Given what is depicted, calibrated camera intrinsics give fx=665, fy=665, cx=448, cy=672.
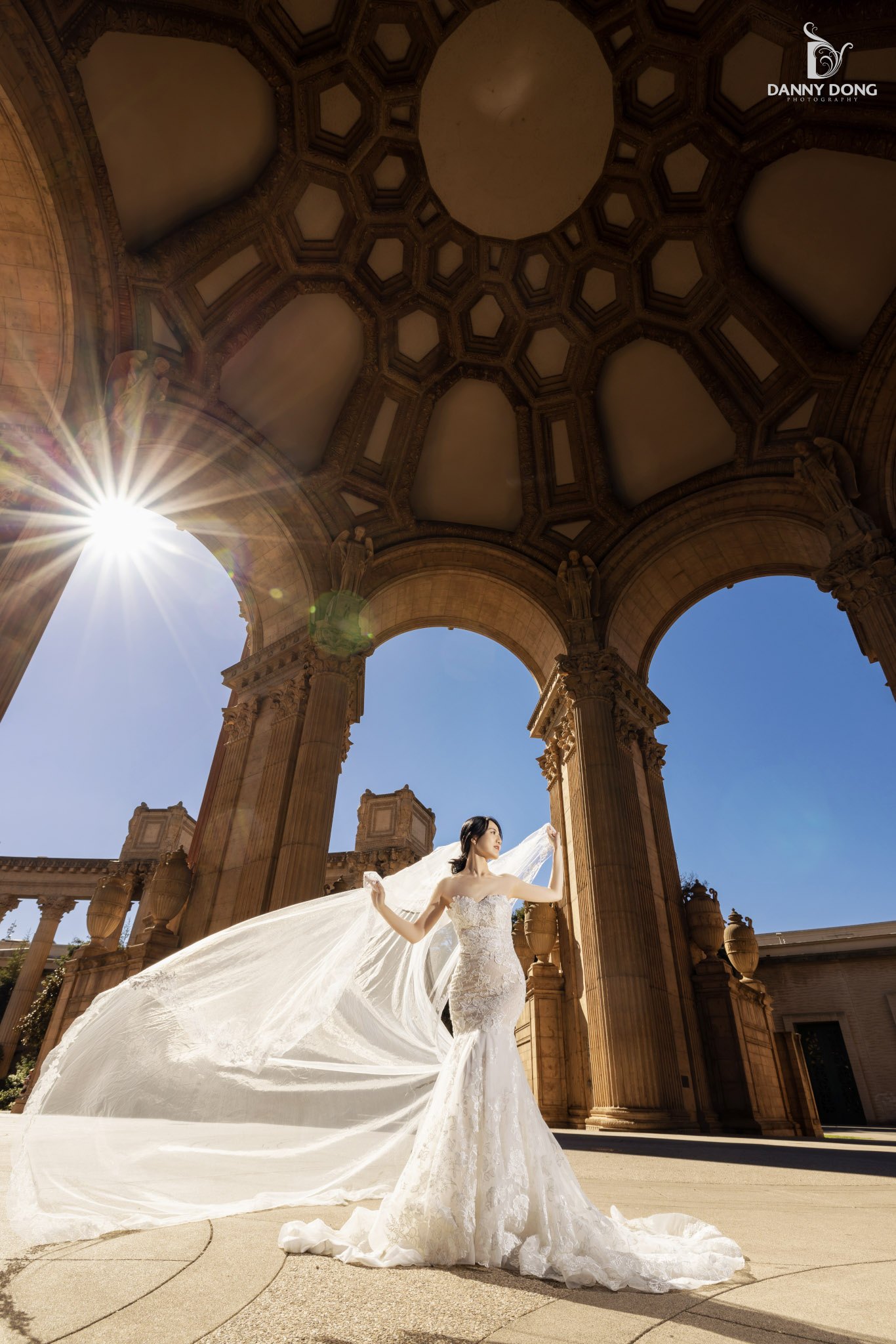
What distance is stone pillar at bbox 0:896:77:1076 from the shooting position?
24.9 meters

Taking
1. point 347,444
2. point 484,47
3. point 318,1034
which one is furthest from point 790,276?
point 318,1034

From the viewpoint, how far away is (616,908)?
11.0 m

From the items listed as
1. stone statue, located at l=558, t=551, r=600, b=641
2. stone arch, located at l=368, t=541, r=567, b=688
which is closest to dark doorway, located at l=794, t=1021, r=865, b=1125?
stone arch, located at l=368, t=541, r=567, b=688

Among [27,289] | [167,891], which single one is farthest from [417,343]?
[167,891]

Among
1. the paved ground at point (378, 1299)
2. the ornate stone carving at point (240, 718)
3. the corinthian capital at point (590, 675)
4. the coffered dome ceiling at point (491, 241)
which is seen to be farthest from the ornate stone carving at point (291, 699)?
the paved ground at point (378, 1299)

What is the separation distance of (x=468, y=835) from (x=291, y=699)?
32.6 feet

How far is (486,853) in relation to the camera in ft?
10.7

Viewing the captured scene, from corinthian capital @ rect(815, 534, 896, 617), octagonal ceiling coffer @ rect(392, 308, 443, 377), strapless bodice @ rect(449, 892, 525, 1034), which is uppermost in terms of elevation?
octagonal ceiling coffer @ rect(392, 308, 443, 377)

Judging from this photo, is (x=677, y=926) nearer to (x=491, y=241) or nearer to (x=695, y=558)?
(x=695, y=558)

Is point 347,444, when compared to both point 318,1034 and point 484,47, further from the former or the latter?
point 318,1034

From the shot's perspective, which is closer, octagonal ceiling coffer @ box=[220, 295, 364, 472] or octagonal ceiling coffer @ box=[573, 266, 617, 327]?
octagonal ceiling coffer @ box=[220, 295, 364, 472]

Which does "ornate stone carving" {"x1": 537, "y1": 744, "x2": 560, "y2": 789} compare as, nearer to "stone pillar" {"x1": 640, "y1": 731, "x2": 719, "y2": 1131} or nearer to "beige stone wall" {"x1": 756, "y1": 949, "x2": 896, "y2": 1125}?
"stone pillar" {"x1": 640, "y1": 731, "x2": 719, "y2": 1131}

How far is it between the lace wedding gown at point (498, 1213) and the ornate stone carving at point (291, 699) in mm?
10100

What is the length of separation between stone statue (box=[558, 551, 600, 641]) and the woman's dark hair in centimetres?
1100
